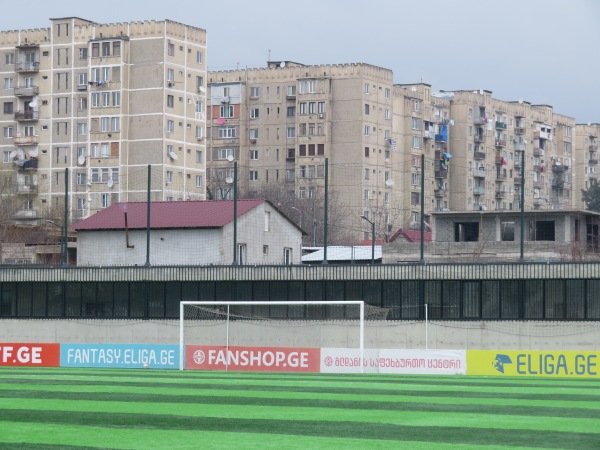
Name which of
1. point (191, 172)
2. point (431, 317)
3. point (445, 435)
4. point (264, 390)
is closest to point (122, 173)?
point (191, 172)

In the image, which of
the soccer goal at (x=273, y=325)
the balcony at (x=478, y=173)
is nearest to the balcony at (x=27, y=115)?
the balcony at (x=478, y=173)

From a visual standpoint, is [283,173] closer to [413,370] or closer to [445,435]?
[413,370]

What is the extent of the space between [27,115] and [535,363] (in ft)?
341

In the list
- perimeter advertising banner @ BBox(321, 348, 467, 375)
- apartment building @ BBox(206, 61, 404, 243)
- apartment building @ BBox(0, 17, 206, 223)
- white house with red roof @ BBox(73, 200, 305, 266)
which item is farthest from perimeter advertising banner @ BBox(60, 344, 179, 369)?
apartment building @ BBox(206, 61, 404, 243)

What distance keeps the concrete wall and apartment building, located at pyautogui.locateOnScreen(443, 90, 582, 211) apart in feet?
378

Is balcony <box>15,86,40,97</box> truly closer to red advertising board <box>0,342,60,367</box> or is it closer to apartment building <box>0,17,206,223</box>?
apartment building <box>0,17,206,223</box>

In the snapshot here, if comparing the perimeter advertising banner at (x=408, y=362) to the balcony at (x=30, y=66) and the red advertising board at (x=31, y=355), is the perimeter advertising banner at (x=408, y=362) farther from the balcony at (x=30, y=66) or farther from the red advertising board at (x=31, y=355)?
the balcony at (x=30, y=66)

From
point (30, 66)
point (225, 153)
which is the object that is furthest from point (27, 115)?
point (225, 153)

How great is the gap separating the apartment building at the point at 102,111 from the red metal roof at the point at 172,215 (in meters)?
53.8

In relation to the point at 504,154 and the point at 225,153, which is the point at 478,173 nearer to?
the point at 504,154

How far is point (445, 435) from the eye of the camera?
1909 centimetres

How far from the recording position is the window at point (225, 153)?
165375 mm

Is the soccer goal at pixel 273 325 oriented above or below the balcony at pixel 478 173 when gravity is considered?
below

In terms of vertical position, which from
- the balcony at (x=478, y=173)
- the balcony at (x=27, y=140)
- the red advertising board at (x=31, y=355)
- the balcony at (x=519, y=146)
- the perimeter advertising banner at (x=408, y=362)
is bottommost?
the red advertising board at (x=31, y=355)
